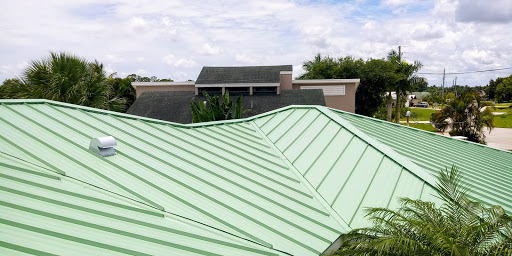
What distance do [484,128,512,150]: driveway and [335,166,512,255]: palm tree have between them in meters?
36.8

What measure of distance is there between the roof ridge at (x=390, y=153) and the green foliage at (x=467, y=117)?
28076mm

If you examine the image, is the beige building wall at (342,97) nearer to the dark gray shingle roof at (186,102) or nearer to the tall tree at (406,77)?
the dark gray shingle roof at (186,102)

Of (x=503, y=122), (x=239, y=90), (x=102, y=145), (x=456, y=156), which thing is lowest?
(x=503, y=122)

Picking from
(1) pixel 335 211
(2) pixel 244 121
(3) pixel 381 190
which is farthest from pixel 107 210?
(2) pixel 244 121

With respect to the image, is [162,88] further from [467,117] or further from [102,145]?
[102,145]

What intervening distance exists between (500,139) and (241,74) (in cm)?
3010

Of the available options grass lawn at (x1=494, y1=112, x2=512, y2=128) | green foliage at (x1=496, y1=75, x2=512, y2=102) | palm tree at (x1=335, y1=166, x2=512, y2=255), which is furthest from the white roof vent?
green foliage at (x1=496, y1=75, x2=512, y2=102)

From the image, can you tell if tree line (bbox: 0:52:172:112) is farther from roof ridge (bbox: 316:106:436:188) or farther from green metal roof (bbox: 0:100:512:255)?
roof ridge (bbox: 316:106:436:188)

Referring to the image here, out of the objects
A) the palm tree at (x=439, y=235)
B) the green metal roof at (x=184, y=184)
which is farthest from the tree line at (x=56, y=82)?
the palm tree at (x=439, y=235)

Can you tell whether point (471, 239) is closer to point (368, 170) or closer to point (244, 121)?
point (368, 170)

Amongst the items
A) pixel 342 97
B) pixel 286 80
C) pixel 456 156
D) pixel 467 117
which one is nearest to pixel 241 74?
pixel 286 80

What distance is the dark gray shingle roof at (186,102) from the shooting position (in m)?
34.1

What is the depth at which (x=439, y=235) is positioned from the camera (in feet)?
18.5

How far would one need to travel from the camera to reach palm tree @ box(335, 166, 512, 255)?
18.5 ft
